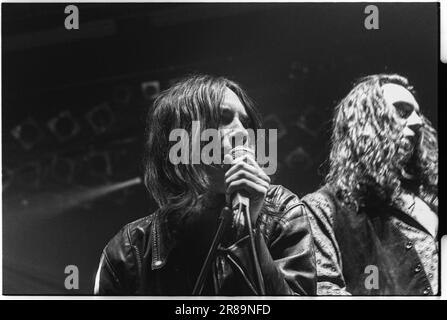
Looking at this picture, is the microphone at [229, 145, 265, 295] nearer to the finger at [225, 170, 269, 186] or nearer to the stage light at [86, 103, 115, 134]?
the finger at [225, 170, 269, 186]

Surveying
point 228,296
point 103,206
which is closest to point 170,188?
point 103,206

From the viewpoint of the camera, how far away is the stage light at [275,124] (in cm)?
357

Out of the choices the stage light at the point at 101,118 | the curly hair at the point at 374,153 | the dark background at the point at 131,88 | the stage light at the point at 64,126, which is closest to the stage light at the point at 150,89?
the dark background at the point at 131,88

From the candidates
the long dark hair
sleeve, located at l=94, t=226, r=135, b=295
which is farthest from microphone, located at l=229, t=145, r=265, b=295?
sleeve, located at l=94, t=226, r=135, b=295

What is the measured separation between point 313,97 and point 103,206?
1.05m

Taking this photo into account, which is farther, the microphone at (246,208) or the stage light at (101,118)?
the stage light at (101,118)

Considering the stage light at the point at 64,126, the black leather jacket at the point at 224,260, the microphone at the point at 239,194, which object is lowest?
A: the black leather jacket at the point at 224,260

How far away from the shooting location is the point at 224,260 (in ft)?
11.5

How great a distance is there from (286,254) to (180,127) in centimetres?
73

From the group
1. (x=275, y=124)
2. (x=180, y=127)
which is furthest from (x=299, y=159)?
(x=180, y=127)

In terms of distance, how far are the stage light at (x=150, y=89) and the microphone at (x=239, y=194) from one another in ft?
1.42

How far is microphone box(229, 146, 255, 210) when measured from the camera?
353cm

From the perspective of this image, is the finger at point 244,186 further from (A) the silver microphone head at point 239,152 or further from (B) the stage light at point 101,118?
(B) the stage light at point 101,118

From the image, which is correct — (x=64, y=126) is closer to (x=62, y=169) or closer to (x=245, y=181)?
(x=62, y=169)
